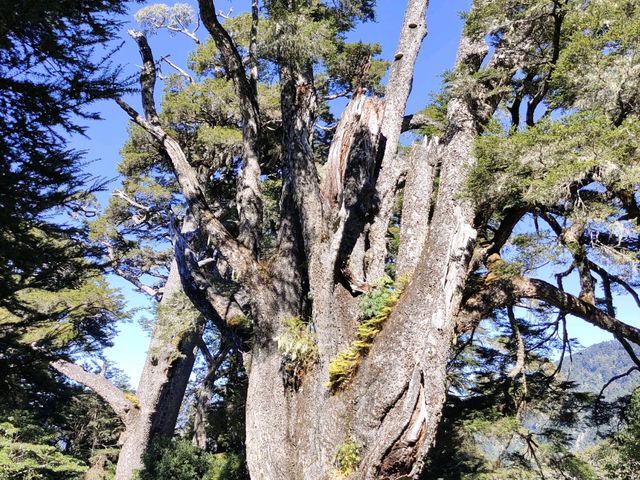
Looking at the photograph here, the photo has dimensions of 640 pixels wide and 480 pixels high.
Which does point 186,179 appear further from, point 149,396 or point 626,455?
point 626,455

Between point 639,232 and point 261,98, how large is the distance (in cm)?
916

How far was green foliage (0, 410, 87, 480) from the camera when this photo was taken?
10.3m

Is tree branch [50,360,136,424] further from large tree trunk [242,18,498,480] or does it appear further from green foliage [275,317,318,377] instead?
green foliage [275,317,318,377]

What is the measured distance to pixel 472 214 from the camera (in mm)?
5160

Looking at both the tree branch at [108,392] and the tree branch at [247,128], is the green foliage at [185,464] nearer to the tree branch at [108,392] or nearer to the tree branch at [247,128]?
the tree branch at [108,392]

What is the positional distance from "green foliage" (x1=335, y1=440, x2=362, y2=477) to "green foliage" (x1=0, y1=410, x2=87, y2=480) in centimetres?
847

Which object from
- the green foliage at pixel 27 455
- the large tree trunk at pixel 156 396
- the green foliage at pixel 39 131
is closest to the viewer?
the green foliage at pixel 39 131

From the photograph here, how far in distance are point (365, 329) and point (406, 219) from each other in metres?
1.67

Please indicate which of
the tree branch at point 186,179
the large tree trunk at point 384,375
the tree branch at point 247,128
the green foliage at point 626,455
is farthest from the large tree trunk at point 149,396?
the green foliage at point 626,455

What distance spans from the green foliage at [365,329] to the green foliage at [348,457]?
67cm

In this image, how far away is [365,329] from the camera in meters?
5.19

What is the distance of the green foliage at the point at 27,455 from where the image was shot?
10297 millimetres

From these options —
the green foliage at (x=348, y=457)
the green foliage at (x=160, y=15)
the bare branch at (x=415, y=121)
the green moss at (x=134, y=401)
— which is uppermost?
the green foliage at (x=160, y=15)

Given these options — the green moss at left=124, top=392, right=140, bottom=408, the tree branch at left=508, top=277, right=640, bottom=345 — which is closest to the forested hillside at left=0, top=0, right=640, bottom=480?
the tree branch at left=508, top=277, right=640, bottom=345
